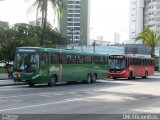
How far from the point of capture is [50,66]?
2883 cm

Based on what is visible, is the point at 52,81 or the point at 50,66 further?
the point at 52,81

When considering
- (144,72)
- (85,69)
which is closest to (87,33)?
(144,72)

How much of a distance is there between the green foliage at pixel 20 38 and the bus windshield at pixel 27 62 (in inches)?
1008

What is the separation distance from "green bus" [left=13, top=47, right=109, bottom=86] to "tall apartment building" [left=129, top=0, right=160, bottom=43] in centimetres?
12771

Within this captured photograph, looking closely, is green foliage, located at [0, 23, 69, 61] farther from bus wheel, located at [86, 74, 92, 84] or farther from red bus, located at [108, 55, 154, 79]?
bus wheel, located at [86, 74, 92, 84]

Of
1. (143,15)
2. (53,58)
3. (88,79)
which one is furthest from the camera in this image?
(143,15)

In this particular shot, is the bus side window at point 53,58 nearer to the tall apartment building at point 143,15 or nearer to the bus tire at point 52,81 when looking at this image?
the bus tire at point 52,81

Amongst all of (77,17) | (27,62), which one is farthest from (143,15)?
(27,62)

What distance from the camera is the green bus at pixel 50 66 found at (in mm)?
27875

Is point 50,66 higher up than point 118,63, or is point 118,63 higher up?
point 50,66

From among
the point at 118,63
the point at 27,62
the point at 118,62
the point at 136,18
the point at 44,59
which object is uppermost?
the point at 136,18

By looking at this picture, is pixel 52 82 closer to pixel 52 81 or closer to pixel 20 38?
pixel 52 81

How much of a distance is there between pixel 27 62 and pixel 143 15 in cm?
14102

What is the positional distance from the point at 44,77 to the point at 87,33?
388 feet
